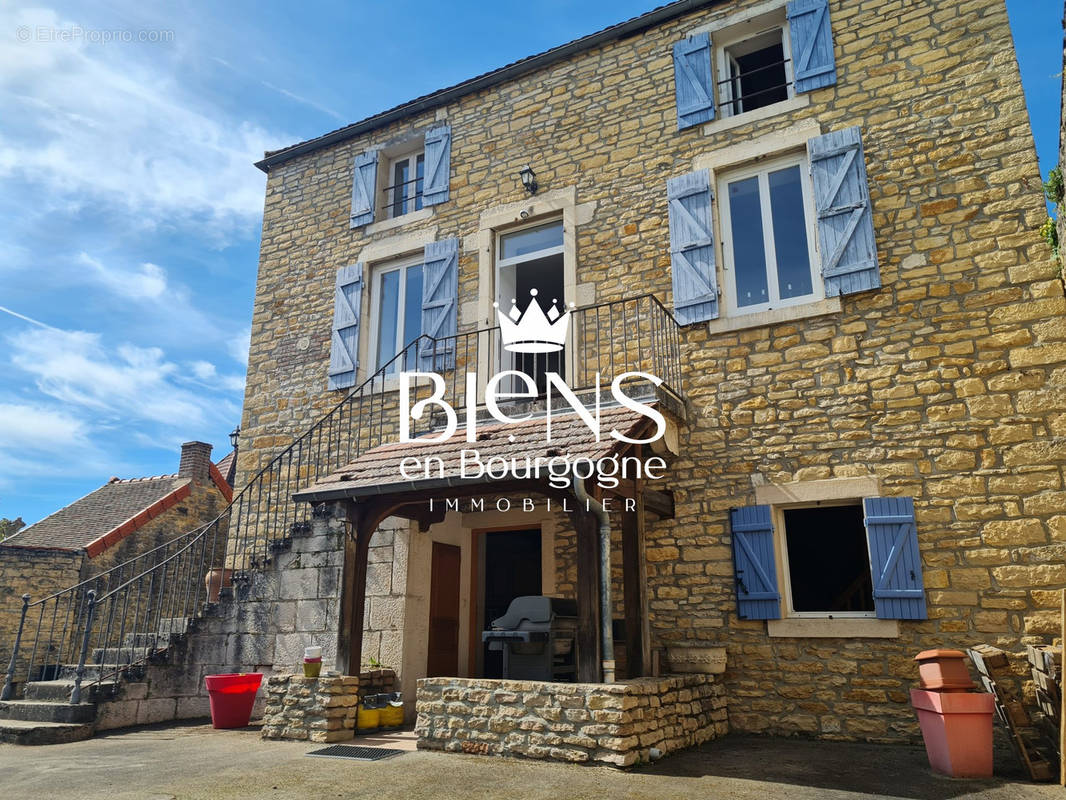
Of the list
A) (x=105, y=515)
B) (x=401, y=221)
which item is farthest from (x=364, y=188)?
(x=105, y=515)

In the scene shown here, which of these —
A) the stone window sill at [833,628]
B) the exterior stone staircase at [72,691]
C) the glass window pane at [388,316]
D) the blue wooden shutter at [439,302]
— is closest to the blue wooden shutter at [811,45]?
the blue wooden shutter at [439,302]

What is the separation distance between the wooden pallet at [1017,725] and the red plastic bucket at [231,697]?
6263 mm

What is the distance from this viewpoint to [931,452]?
20.6ft

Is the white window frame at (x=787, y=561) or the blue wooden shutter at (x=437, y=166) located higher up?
the blue wooden shutter at (x=437, y=166)

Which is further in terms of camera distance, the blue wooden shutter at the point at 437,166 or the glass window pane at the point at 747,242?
the blue wooden shutter at the point at 437,166

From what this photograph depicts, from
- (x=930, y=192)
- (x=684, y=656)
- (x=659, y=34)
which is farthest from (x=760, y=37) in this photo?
(x=684, y=656)

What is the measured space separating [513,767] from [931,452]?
4118 millimetres

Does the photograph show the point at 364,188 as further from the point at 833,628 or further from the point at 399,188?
the point at 833,628

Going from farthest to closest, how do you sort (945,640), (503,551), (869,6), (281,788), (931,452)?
1. (503,551)
2. (869,6)
3. (931,452)
4. (945,640)
5. (281,788)

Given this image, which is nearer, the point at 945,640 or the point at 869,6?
the point at 945,640

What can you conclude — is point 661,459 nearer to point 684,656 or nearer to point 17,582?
point 684,656

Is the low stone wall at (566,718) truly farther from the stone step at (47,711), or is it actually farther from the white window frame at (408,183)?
the white window frame at (408,183)

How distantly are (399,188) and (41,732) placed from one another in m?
7.29

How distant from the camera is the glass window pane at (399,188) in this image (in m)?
10.3
